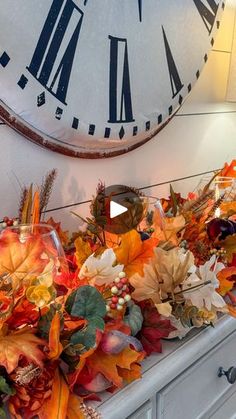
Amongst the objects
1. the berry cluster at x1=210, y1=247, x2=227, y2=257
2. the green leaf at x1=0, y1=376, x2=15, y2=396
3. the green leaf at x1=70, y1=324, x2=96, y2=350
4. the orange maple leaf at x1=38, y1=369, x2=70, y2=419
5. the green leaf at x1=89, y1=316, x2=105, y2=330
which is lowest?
the orange maple leaf at x1=38, y1=369, x2=70, y2=419

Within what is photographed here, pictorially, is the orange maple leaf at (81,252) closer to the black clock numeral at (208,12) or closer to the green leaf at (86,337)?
the green leaf at (86,337)

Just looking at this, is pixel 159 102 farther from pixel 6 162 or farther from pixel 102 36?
pixel 6 162

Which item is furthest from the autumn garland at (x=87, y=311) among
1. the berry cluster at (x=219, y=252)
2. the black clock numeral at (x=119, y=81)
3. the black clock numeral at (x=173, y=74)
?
the black clock numeral at (x=173, y=74)

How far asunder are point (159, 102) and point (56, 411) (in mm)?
779

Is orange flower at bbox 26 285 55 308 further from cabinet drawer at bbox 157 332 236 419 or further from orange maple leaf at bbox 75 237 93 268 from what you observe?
cabinet drawer at bbox 157 332 236 419

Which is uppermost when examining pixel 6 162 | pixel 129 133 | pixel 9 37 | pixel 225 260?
pixel 9 37

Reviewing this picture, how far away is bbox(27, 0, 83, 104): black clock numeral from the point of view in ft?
2.62

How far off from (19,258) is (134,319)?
0.20 metres

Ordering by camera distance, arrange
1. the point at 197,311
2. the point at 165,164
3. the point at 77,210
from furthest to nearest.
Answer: the point at 165,164, the point at 77,210, the point at 197,311

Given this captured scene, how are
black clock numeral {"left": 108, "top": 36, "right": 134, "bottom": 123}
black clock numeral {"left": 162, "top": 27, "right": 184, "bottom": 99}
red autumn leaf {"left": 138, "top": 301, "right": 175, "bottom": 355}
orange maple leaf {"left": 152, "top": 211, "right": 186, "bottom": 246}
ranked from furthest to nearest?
black clock numeral {"left": 162, "top": 27, "right": 184, "bottom": 99} < black clock numeral {"left": 108, "top": 36, "right": 134, "bottom": 123} < orange maple leaf {"left": 152, "top": 211, "right": 186, "bottom": 246} < red autumn leaf {"left": 138, "top": 301, "right": 175, "bottom": 355}

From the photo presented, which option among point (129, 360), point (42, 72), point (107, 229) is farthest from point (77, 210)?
point (129, 360)

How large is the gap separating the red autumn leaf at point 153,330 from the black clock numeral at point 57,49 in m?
0.44

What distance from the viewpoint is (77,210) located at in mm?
1021

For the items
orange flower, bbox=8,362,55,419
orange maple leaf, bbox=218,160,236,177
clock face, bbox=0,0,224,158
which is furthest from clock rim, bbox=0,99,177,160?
orange flower, bbox=8,362,55,419
